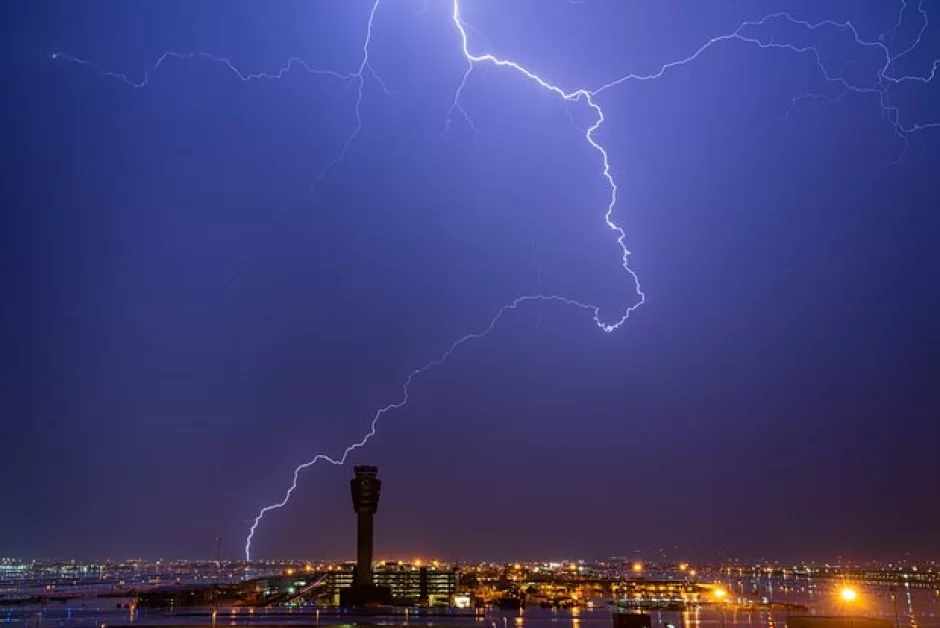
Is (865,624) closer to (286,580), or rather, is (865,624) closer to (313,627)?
(313,627)

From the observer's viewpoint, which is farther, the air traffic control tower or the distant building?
the distant building

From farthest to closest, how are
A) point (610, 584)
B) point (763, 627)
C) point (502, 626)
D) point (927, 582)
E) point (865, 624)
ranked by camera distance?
point (927, 582) → point (610, 584) → point (763, 627) → point (502, 626) → point (865, 624)

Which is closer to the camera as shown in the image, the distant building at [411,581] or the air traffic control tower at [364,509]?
the air traffic control tower at [364,509]

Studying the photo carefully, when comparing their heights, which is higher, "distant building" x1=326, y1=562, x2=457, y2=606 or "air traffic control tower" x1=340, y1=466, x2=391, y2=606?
"air traffic control tower" x1=340, y1=466, x2=391, y2=606

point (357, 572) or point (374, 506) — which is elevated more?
point (374, 506)

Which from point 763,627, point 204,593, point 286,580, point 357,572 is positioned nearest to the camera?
point 763,627

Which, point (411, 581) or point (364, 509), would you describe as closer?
point (364, 509)

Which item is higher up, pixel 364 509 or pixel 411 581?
pixel 364 509

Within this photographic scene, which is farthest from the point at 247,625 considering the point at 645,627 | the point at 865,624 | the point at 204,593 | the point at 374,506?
the point at 374,506

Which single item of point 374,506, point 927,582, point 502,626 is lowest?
point 927,582

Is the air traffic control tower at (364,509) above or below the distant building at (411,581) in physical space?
Answer: above

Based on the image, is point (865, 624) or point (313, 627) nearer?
point (865, 624)
